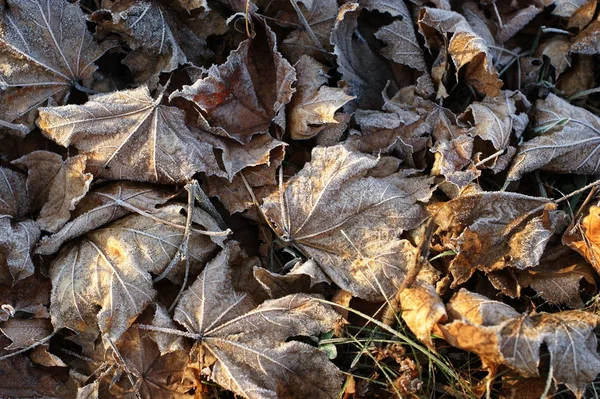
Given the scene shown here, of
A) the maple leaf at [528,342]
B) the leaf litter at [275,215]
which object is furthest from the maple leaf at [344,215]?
the maple leaf at [528,342]

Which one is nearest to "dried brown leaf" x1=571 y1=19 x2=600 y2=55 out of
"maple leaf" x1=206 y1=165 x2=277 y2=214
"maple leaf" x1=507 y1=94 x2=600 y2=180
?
"maple leaf" x1=507 y1=94 x2=600 y2=180

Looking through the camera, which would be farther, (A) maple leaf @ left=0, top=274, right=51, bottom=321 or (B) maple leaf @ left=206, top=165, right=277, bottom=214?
(B) maple leaf @ left=206, top=165, right=277, bottom=214

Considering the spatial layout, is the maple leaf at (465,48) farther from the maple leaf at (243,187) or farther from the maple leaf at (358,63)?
the maple leaf at (243,187)

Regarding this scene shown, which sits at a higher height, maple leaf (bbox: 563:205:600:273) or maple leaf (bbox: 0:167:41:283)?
maple leaf (bbox: 0:167:41:283)

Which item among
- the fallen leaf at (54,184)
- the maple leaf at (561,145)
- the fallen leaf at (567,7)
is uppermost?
the fallen leaf at (567,7)

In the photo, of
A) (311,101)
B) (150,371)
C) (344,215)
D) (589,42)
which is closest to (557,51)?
(589,42)

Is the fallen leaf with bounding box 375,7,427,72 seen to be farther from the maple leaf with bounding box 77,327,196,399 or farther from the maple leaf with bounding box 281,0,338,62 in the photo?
the maple leaf with bounding box 77,327,196,399
